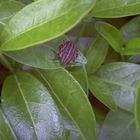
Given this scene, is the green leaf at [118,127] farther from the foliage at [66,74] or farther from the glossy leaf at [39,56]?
the glossy leaf at [39,56]

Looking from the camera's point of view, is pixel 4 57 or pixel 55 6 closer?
pixel 55 6

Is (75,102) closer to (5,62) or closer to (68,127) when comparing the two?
(68,127)

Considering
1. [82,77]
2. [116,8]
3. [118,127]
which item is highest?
[116,8]

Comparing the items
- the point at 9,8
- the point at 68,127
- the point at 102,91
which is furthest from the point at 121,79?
the point at 9,8

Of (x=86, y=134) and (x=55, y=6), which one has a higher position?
(x=55, y=6)

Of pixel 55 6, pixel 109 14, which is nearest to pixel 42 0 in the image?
pixel 55 6

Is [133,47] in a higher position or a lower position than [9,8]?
lower

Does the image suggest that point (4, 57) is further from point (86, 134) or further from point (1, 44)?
point (86, 134)
